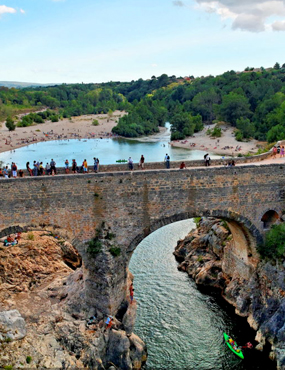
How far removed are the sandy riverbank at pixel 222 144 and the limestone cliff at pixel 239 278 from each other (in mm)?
35869

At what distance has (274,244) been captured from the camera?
60.5 ft

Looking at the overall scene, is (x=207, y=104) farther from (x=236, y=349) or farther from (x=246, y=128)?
(x=236, y=349)

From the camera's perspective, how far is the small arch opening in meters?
19.2

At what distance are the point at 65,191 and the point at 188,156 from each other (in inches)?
1794

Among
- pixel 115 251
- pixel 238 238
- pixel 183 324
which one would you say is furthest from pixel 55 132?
pixel 115 251

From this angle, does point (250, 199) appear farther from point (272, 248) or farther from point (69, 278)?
point (69, 278)

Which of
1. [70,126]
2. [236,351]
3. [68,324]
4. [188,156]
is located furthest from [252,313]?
[70,126]

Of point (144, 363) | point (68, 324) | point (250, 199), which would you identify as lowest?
point (144, 363)

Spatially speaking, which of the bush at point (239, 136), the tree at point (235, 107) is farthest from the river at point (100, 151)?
the tree at point (235, 107)

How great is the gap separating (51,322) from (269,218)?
1210 centimetres

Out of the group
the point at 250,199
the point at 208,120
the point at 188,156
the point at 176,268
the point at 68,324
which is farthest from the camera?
the point at 208,120

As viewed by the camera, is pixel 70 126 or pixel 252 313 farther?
pixel 70 126

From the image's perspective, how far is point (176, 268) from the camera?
25.4 m

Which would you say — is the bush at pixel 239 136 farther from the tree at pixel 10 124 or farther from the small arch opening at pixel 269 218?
the tree at pixel 10 124
